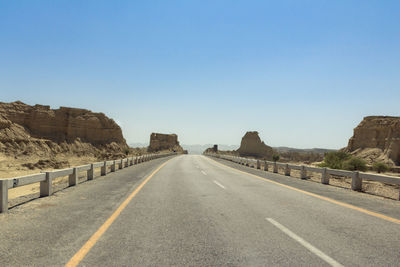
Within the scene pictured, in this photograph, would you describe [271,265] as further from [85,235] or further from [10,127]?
[10,127]

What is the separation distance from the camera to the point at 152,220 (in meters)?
5.68

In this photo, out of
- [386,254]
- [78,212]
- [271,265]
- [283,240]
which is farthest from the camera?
[78,212]

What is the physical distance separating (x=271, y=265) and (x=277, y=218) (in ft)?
8.85

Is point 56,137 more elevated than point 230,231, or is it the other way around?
point 56,137

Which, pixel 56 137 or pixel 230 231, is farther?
pixel 56 137

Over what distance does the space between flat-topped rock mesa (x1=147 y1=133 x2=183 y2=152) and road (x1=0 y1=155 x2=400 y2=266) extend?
120m

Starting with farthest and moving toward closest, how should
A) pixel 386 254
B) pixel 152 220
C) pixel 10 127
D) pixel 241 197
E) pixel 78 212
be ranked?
pixel 10 127
pixel 241 197
pixel 78 212
pixel 152 220
pixel 386 254

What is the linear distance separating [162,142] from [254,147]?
157 ft

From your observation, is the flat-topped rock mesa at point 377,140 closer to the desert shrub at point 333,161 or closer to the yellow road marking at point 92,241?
the desert shrub at point 333,161

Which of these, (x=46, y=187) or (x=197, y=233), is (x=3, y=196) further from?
(x=197, y=233)

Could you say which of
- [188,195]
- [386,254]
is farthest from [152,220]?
[386,254]

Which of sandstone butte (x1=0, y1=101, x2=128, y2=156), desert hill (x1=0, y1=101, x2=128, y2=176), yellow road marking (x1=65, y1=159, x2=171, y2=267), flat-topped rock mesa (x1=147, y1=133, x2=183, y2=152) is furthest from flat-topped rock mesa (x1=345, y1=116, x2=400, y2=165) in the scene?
flat-topped rock mesa (x1=147, y1=133, x2=183, y2=152)

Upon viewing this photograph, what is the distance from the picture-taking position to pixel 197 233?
15.6 feet

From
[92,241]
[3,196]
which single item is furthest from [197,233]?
[3,196]
